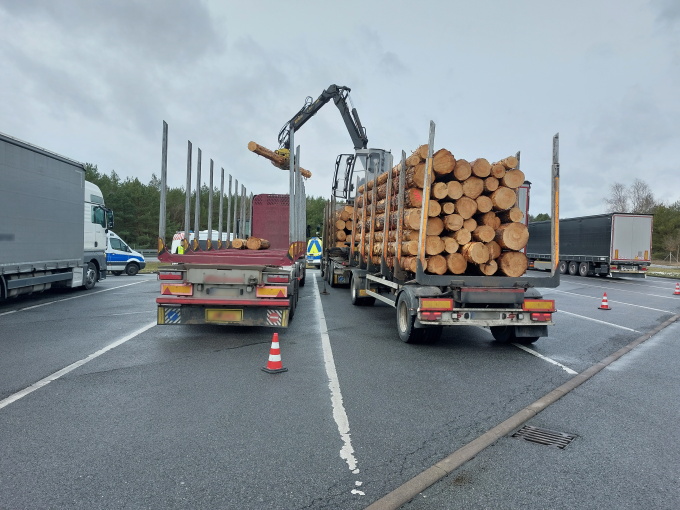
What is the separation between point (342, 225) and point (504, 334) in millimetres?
9400

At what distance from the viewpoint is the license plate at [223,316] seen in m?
8.09

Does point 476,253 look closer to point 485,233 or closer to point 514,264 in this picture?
point 485,233

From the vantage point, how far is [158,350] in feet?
24.2

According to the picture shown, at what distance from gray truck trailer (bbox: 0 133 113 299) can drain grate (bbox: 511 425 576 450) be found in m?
10.6

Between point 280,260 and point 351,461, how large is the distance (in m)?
5.06

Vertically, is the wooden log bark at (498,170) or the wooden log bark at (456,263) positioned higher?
the wooden log bark at (498,170)

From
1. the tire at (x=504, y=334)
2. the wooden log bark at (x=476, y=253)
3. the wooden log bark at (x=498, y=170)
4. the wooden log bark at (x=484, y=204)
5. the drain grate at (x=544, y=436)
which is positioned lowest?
the drain grate at (x=544, y=436)

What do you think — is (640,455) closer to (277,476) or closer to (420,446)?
(420,446)

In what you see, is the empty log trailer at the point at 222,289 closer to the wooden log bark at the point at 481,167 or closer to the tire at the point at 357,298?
the wooden log bark at the point at 481,167

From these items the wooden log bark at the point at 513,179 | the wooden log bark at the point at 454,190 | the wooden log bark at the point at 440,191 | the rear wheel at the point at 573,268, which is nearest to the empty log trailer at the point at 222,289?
the wooden log bark at the point at 440,191

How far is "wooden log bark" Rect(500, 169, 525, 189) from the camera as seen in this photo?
8305mm

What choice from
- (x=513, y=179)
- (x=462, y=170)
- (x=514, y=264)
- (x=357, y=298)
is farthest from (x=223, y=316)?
(x=357, y=298)

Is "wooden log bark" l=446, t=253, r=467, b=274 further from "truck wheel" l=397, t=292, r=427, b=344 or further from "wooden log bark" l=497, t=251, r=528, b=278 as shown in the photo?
"truck wheel" l=397, t=292, r=427, b=344

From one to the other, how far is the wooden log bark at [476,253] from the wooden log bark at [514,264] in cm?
31
